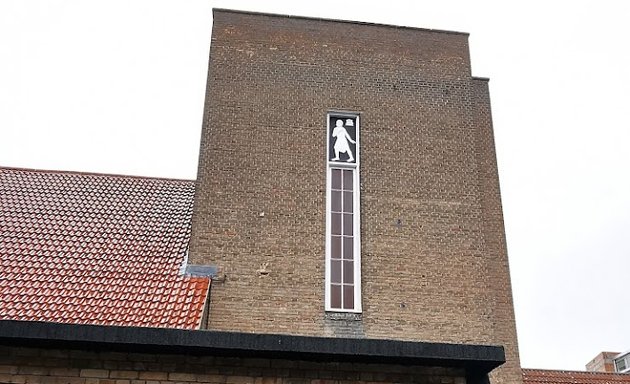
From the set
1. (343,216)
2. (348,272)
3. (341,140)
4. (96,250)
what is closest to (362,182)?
(343,216)

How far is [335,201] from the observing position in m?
11.8

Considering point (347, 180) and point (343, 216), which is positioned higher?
point (347, 180)

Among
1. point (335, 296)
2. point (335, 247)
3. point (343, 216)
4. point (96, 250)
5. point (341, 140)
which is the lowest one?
point (335, 296)

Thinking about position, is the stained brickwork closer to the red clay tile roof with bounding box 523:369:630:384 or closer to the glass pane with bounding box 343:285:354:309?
the glass pane with bounding box 343:285:354:309

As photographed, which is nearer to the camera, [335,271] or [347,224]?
[335,271]

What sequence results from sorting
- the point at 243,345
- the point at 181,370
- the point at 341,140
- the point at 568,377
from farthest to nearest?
the point at 568,377, the point at 341,140, the point at 181,370, the point at 243,345

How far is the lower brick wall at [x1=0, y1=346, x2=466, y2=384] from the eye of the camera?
22.8ft

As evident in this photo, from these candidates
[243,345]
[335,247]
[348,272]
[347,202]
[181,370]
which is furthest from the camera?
[347,202]

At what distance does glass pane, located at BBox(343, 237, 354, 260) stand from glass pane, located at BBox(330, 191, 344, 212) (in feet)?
2.05

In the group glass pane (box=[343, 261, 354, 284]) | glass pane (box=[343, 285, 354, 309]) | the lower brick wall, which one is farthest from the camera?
glass pane (box=[343, 261, 354, 284])

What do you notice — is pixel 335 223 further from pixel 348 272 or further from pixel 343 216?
pixel 348 272

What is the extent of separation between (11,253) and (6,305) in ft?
6.04

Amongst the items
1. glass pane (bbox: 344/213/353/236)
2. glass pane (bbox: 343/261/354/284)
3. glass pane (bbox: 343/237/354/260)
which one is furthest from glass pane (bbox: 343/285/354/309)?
glass pane (bbox: 344/213/353/236)

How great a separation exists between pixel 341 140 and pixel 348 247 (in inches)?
90.6
